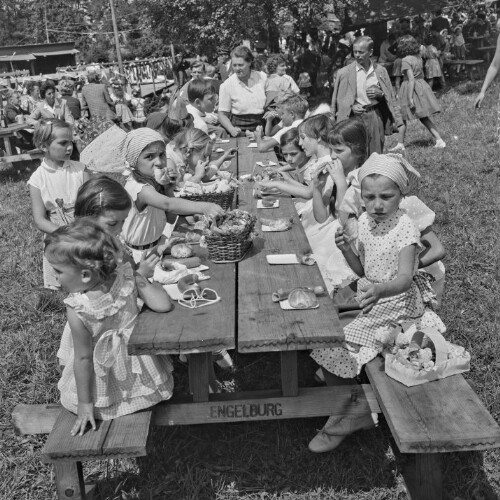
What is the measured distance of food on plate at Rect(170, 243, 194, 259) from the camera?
3.67 m

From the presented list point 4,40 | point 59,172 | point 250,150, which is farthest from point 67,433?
point 4,40

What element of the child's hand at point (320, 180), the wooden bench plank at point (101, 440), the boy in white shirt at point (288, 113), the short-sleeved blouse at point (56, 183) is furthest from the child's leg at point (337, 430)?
the boy in white shirt at point (288, 113)

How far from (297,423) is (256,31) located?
63.4 ft

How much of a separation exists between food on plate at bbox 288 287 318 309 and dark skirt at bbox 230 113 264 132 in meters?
6.04

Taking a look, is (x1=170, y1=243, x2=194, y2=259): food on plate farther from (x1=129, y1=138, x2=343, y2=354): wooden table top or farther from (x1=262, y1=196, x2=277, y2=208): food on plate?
(x1=262, y1=196, x2=277, y2=208): food on plate

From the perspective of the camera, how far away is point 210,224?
3.62 metres

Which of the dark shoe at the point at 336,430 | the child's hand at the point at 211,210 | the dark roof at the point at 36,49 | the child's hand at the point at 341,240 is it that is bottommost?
the dark roof at the point at 36,49

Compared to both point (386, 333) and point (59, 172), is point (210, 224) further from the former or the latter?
point (59, 172)

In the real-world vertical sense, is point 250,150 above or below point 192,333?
below

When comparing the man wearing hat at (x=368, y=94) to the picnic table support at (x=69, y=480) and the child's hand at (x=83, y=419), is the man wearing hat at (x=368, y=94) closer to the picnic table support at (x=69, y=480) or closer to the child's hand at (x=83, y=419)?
the child's hand at (x=83, y=419)

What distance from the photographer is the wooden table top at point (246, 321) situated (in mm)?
2648

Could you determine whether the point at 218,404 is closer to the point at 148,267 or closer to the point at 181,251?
the point at 148,267

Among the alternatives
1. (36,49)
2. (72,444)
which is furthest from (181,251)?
(36,49)

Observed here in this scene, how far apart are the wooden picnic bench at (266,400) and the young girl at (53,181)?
173cm
